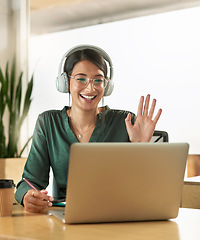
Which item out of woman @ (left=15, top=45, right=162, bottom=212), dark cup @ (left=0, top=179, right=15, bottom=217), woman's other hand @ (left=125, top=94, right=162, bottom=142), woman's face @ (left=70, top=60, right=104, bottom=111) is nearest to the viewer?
dark cup @ (left=0, top=179, right=15, bottom=217)

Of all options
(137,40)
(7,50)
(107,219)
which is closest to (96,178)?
(107,219)

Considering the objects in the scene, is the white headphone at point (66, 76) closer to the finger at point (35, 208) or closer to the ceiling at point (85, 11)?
the finger at point (35, 208)

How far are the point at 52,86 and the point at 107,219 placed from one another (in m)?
3.85

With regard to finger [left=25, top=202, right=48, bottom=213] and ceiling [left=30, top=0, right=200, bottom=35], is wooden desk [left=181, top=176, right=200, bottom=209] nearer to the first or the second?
finger [left=25, top=202, right=48, bottom=213]

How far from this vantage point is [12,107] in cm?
503

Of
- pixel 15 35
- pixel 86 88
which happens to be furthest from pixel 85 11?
pixel 86 88

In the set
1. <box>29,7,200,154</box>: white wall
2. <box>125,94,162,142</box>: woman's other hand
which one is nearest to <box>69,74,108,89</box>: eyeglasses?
<box>125,94,162,142</box>: woman's other hand

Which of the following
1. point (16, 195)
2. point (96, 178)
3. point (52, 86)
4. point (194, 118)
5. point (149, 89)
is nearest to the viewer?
point (96, 178)

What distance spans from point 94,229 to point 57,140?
85 cm

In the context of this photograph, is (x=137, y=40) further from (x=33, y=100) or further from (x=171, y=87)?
(x=33, y=100)

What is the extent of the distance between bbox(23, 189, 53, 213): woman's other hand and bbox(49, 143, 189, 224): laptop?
0.66ft

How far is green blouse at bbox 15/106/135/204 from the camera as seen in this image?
190 cm

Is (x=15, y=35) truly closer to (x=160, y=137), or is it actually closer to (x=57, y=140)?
(x=160, y=137)

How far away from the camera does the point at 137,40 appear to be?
448 centimetres
